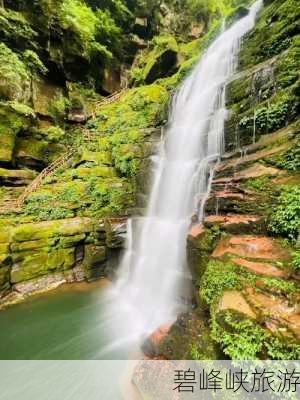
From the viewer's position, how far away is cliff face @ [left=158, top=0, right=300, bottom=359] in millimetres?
3156

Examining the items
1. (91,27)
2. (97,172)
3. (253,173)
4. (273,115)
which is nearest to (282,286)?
(253,173)

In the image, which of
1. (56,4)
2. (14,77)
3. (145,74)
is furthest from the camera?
(145,74)

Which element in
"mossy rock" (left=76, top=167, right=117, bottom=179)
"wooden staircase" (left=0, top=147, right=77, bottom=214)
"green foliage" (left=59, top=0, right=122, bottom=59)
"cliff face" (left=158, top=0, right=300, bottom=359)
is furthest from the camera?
"green foliage" (left=59, top=0, right=122, bottom=59)

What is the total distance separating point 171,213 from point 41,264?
4807mm

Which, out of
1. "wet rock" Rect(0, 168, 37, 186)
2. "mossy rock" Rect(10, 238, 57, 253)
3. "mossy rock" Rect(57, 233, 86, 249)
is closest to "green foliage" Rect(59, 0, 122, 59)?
"wet rock" Rect(0, 168, 37, 186)

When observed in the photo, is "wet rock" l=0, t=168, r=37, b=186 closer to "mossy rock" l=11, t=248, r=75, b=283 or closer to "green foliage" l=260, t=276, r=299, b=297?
"mossy rock" l=11, t=248, r=75, b=283

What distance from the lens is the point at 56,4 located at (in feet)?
44.1

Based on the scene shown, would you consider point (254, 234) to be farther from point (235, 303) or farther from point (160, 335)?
point (160, 335)

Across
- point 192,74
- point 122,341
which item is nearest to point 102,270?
point 122,341

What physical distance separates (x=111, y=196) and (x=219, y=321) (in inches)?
296

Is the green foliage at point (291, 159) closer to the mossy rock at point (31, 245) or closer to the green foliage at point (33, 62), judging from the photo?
the mossy rock at point (31, 245)

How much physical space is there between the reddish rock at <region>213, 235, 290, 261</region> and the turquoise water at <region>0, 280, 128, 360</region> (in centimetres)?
309

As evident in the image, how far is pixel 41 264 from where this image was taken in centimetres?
840

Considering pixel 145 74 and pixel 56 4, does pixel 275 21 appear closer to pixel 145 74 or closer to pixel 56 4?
pixel 145 74
